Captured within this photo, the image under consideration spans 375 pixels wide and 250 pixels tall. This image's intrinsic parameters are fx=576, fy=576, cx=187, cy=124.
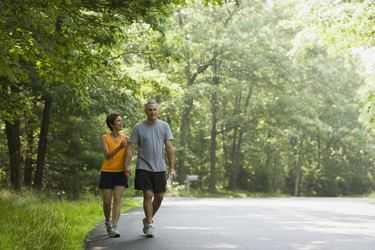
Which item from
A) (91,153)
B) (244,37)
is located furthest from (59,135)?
(244,37)

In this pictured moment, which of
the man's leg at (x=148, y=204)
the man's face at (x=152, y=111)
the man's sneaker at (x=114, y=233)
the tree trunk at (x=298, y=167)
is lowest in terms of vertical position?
the man's sneaker at (x=114, y=233)

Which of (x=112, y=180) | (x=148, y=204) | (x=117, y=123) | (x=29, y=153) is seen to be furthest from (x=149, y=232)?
(x=29, y=153)

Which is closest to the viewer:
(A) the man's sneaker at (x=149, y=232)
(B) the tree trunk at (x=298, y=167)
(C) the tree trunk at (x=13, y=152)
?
(A) the man's sneaker at (x=149, y=232)

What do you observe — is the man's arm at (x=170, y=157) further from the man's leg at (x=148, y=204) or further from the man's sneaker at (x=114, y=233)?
the man's sneaker at (x=114, y=233)

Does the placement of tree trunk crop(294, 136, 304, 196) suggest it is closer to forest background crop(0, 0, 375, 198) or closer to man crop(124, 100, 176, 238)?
forest background crop(0, 0, 375, 198)

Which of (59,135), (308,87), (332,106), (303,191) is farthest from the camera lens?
(303,191)

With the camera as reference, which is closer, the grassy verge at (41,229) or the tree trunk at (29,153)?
the grassy verge at (41,229)

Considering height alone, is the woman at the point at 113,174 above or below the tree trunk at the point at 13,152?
below

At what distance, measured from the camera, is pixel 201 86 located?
34.2m

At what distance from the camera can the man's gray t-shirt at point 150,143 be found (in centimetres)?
821

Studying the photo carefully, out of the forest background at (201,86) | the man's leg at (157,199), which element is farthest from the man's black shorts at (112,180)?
the forest background at (201,86)

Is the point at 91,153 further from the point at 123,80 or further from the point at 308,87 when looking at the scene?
the point at 308,87

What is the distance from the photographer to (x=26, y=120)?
2114cm

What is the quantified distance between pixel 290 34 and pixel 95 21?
29623mm
